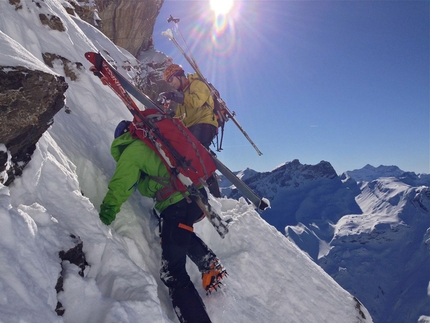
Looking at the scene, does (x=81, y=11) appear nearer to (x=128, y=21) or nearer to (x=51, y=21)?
(x=51, y=21)

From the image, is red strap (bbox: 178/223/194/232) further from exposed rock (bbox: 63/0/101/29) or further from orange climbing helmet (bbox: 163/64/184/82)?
exposed rock (bbox: 63/0/101/29)

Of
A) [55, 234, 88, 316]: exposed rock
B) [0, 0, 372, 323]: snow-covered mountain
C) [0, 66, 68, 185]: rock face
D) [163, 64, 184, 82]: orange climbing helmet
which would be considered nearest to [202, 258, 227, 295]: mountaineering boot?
[0, 0, 372, 323]: snow-covered mountain

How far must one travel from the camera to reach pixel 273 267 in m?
6.43

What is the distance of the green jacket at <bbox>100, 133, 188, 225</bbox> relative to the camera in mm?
3691

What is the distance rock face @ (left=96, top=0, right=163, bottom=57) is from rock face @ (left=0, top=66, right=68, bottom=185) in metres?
44.3

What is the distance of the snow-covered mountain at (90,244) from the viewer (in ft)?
7.23

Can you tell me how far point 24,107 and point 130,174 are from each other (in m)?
1.52

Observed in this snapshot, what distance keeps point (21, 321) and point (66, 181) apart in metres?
1.98

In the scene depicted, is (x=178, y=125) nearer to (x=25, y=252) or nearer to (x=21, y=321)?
(x=25, y=252)

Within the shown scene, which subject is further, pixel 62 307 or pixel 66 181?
pixel 66 181

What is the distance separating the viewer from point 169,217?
4.06 m

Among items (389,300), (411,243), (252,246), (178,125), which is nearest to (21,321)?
(178,125)

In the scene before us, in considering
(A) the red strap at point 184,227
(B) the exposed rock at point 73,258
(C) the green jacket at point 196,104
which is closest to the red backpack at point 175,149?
(A) the red strap at point 184,227

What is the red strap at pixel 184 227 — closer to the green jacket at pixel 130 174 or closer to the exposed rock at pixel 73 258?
the green jacket at pixel 130 174
